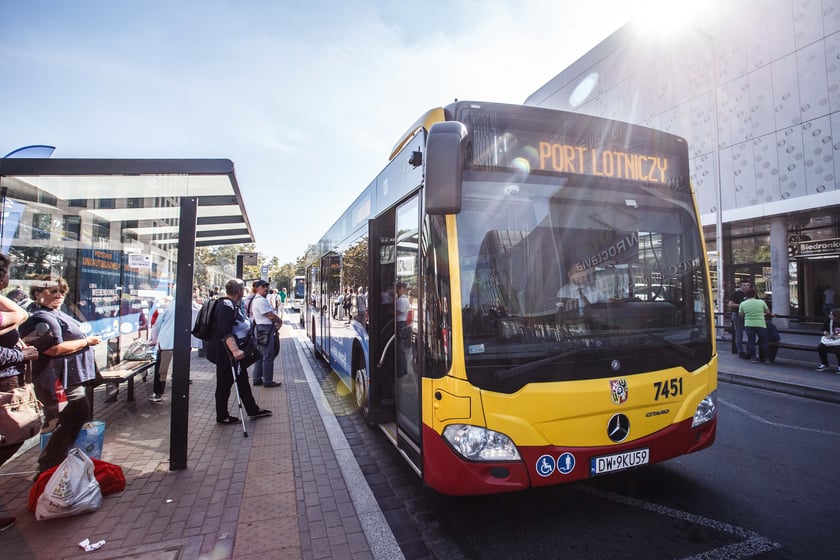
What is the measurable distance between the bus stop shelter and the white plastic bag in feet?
2.87

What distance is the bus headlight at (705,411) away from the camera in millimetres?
3543

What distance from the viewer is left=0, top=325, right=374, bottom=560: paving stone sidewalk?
3070 mm

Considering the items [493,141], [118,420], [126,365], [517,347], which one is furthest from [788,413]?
[126,365]

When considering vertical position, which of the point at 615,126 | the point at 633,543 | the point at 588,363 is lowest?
the point at 633,543

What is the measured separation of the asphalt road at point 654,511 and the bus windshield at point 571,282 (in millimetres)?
1147

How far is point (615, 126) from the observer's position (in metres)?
3.72

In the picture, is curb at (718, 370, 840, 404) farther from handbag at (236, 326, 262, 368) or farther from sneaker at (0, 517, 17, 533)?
sneaker at (0, 517, 17, 533)

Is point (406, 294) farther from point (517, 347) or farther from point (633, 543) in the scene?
point (633, 543)

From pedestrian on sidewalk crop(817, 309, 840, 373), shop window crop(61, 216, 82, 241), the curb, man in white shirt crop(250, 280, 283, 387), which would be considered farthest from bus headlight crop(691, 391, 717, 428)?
shop window crop(61, 216, 82, 241)

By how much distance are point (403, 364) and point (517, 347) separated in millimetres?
1563

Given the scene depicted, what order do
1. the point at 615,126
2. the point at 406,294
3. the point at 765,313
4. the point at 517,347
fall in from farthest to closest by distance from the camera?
the point at 765,313 < the point at 406,294 < the point at 615,126 < the point at 517,347

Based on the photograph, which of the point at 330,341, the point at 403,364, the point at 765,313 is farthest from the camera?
the point at 765,313

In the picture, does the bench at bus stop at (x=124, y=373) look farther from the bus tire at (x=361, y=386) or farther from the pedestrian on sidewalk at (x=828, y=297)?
the pedestrian on sidewalk at (x=828, y=297)

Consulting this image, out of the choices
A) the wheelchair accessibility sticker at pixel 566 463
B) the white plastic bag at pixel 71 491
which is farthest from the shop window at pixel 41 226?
the wheelchair accessibility sticker at pixel 566 463
